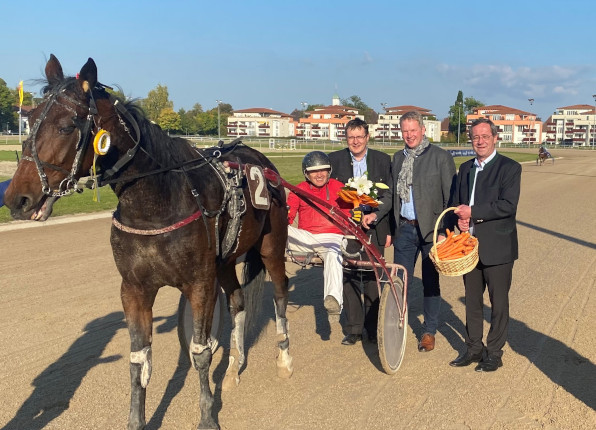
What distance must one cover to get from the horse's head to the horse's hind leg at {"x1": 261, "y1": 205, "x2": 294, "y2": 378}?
1.88 m

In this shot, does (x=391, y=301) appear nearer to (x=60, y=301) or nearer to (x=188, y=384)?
(x=188, y=384)

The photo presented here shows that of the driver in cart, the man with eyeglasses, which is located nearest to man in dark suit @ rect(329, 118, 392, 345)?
the man with eyeglasses

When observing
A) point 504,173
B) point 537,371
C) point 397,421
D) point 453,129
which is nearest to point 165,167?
point 397,421

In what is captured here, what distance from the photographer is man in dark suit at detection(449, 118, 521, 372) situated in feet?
13.7

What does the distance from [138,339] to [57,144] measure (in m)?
1.27

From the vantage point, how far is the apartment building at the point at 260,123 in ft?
394

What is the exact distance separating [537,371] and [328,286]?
1720mm

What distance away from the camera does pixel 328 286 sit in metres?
4.29

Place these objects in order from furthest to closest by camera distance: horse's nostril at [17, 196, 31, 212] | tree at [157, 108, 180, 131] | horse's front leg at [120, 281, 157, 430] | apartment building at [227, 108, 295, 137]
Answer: apartment building at [227, 108, 295, 137] → tree at [157, 108, 180, 131] → horse's front leg at [120, 281, 157, 430] → horse's nostril at [17, 196, 31, 212]

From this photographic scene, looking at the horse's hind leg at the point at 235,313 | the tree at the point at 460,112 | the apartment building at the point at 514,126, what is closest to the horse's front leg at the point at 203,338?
the horse's hind leg at the point at 235,313

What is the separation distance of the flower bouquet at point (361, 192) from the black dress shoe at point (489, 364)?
1.49 metres

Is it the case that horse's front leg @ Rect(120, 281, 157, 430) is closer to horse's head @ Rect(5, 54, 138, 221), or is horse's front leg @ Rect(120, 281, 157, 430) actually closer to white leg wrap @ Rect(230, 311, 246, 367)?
horse's head @ Rect(5, 54, 138, 221)

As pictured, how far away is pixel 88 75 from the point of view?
2742 mm

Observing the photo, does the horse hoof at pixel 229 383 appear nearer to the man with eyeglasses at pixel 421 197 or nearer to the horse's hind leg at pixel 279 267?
the horse's hind leg at pixel 279 267
